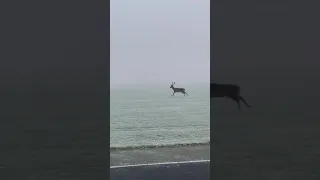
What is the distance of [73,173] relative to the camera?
8.59 ft

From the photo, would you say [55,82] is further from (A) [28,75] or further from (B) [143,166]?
(B) [143,166]

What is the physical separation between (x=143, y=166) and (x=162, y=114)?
37 centimetres

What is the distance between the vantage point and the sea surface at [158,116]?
2.59 m
